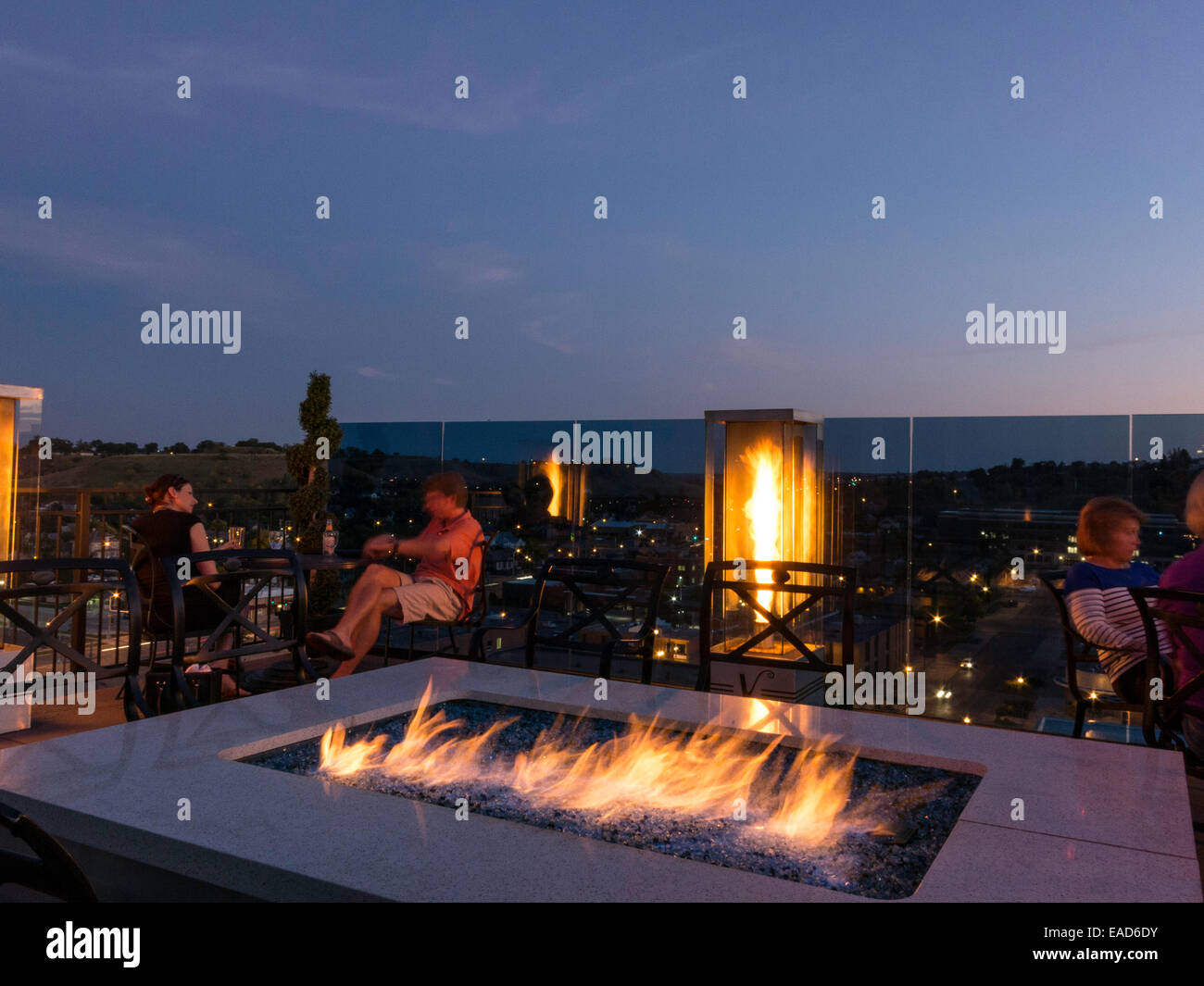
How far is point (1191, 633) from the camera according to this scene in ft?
8.80

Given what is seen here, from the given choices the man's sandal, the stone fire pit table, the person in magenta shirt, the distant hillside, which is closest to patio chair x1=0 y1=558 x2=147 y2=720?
the stone fire pit table

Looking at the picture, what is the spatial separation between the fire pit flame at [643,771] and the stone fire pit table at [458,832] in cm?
15

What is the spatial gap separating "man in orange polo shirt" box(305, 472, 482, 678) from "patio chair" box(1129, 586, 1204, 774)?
295 cm

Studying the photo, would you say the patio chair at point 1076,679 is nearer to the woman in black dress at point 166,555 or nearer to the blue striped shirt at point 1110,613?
the blue striped shirt at point 1110,613

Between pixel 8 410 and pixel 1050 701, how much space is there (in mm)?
5512

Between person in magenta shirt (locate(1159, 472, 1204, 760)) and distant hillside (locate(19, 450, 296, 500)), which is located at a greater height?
distant hillside (locate(19, 450, 296, 500))

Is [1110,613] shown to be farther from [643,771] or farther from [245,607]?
[245,607]

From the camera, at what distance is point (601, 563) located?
3402 mm

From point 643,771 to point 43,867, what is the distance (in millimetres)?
1387

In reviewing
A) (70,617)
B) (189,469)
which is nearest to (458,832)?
(70,617)

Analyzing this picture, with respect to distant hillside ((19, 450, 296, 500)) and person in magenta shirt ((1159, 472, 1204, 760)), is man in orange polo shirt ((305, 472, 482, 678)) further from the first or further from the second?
person in magenta shirt ((1159, 472, 1204, 760))

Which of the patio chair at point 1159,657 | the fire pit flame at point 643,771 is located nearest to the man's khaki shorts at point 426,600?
the fire pit flame at point 643,771

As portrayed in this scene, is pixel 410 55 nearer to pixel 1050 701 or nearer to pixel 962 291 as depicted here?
pixel 962 291

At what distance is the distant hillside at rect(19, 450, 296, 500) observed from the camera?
6730mm
